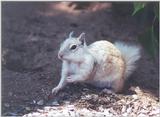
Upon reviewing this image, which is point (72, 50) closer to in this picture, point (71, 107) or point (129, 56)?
point (71, 107)

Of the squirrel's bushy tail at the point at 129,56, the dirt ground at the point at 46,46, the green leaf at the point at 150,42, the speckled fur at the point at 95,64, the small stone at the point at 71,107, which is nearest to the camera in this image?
the small stone at the point at 71,107

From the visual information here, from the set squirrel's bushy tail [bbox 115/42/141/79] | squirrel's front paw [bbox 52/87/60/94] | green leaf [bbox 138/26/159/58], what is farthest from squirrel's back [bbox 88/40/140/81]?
squirrel's front paw [bbox 52/87/60/94]

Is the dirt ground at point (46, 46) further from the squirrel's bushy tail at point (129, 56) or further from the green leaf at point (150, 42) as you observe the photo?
the green leaf at point (150, 42)

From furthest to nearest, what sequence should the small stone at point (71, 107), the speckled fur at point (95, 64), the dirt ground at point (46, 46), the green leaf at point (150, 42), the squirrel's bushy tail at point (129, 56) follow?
the green leaf at point (150, 42) → the squirrel's bushy tail at point (129, 56) → the dirt ground at point (46, 46) → the speckled fur at point (95, 64) → the small stone at point (71, 107)

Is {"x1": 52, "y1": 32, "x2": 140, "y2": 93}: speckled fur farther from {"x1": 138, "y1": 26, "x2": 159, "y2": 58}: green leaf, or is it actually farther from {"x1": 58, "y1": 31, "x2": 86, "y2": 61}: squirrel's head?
{"x1": 138, "y1": 26, "x2": 159, "y2": 58}: green leaf

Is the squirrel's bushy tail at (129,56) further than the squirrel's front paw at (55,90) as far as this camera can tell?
Yes

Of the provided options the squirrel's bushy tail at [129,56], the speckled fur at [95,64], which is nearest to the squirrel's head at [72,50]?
the speckled fur at [95,64]
